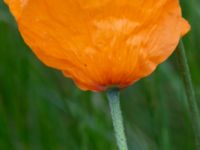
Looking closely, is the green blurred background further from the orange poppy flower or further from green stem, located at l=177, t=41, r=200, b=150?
the orange poppy flower

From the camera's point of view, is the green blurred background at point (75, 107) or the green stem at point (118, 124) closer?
the green stem at point (118, 124)

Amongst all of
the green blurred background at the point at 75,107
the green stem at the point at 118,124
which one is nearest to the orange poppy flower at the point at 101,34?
the green stem at the point at 118,124

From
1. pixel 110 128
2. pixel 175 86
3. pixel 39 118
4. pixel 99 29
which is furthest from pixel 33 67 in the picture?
pixel 99 29

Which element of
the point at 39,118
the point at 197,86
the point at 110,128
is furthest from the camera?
the point at 39,118

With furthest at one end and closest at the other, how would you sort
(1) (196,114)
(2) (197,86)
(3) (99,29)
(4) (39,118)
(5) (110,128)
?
(4) (39,118) < (5) (110,128) < (2) (197,86) < (1) (196,114) < (3) (99,29)

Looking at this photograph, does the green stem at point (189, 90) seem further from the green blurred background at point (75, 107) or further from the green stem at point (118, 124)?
the green blurred background at point (75, 107)

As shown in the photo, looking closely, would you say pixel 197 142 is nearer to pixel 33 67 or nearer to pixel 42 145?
pixel 42 145
